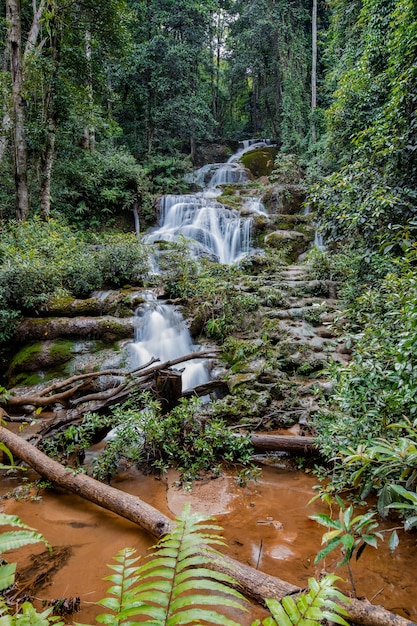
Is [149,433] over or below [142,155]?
below

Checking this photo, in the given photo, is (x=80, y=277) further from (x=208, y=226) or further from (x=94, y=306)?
(x=208, y=226)

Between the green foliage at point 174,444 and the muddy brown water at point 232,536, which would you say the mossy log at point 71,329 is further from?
the muddy brown water at point 232,536

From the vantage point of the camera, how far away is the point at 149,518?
252 centimetres

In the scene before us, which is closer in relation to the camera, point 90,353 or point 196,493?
point 196,493

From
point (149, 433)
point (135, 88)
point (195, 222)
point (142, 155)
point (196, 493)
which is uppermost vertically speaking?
point (135, 88)

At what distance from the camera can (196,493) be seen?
336 cm

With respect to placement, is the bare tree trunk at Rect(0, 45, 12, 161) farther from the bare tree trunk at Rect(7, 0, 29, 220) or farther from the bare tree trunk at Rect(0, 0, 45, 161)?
the bare tree trunk at Rect(7, 0, 29, 220)

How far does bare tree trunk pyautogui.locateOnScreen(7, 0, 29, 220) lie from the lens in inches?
347

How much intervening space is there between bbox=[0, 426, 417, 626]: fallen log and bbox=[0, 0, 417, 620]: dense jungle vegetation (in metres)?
0.47

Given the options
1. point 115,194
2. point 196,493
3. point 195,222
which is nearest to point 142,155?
point 115,194

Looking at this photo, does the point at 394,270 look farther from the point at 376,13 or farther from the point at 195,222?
the point at 195,222

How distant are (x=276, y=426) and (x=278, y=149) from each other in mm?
21071

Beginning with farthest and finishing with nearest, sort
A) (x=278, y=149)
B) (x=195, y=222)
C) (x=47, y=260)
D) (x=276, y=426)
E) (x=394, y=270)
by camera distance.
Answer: (x=278, y=149), (x=195, y=222), (x=47, y=260), (x=394, y=270), (x=276, y=426)

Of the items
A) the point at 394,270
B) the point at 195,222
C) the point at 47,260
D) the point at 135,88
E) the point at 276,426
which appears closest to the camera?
the point at 276,426
